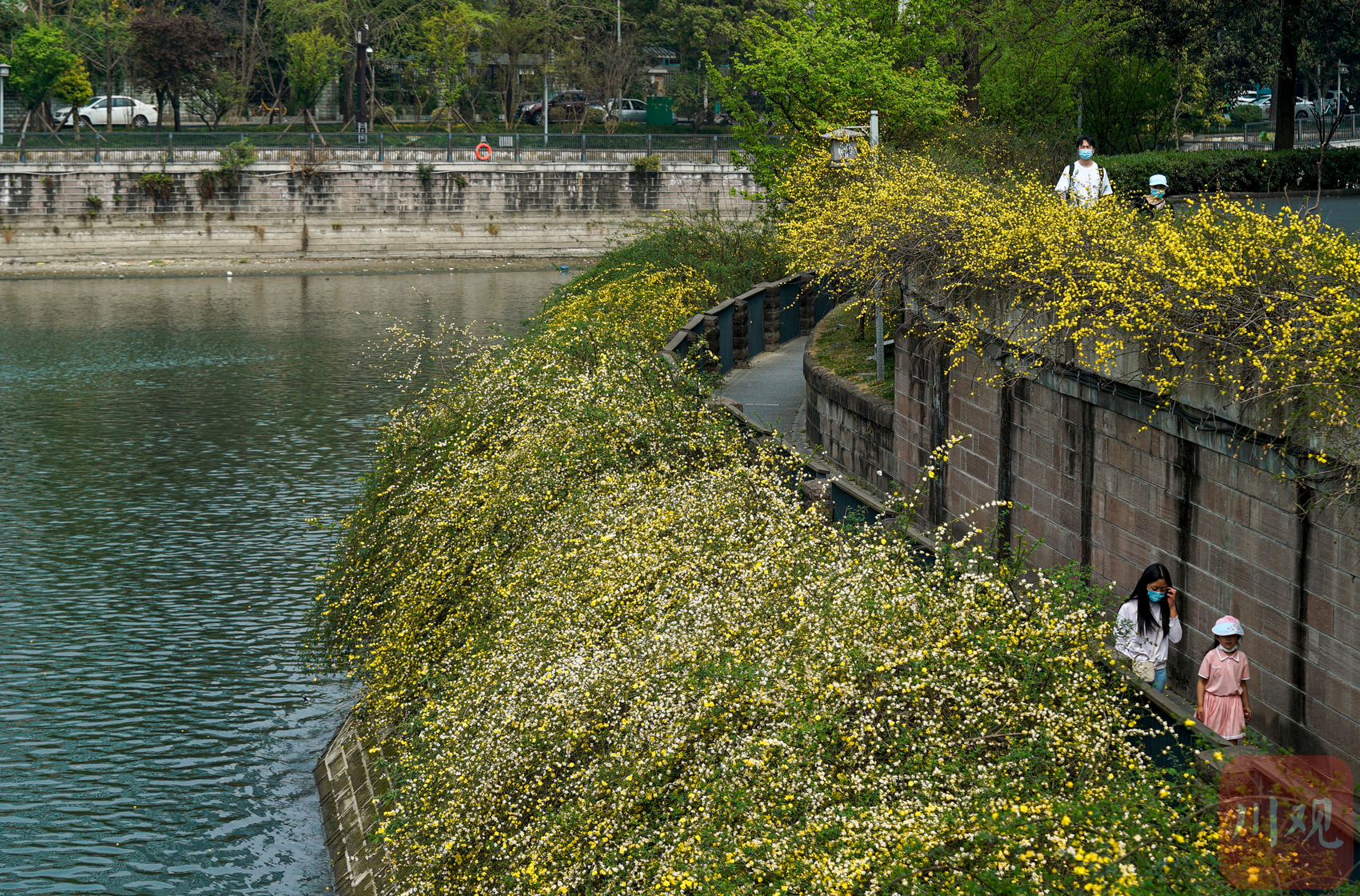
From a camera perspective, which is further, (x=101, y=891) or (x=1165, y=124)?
(x=1165, y=124)

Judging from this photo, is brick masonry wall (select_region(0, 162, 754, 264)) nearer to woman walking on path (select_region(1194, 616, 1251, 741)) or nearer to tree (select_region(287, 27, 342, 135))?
tree (select_region(287, 27, 342, 135))

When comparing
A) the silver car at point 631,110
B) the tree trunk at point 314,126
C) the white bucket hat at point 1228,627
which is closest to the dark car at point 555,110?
the silver car at point 631,110

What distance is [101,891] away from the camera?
12977 mm

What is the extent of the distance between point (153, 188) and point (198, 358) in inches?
847

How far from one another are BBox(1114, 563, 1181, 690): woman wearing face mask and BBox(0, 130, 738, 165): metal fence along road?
5395 cm

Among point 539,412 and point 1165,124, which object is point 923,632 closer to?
point 539,412

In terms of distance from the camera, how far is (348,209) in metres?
60.0

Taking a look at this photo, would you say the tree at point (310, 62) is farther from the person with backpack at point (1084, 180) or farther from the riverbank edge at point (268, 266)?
the person with backpack at point (1084, 180)

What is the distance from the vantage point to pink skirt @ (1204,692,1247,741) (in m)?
9.43

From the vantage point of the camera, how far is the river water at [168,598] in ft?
46.0

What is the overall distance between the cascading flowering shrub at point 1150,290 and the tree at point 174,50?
61923mm

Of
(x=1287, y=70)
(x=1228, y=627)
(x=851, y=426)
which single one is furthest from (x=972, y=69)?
(x=1228, y=627)

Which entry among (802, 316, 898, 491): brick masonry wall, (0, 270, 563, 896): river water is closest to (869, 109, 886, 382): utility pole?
(802, 316, 898, 491): brick masonry wall

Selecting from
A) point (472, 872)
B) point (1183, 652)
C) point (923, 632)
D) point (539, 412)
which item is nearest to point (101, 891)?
point (472, 872)
